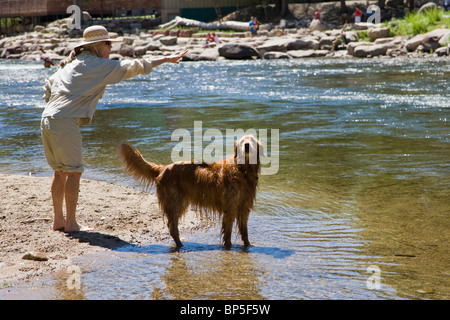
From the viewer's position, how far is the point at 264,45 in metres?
34.3

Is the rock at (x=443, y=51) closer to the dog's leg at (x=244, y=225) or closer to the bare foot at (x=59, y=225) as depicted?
the dog's leg at (x=244, y=225)

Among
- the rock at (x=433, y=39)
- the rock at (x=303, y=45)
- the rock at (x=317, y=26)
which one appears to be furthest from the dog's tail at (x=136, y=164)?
the rock at (x=317, y=26)

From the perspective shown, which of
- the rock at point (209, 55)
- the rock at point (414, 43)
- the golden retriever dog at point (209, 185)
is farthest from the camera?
the rock at point (209, 55)

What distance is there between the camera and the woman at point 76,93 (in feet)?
17.1

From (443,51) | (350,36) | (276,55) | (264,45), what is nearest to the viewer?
(443,51)

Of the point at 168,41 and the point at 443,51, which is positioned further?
the point at 168,41

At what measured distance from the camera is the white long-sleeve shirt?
5195mm

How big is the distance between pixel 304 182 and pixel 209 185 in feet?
9.10

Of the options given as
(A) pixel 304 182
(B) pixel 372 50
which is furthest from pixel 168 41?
(A) pixel 304 182

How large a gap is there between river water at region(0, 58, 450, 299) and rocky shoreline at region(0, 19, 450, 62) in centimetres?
1055

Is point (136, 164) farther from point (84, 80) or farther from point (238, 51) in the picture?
point (238, 51)

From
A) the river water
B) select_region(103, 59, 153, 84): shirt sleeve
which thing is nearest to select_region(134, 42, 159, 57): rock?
the river water

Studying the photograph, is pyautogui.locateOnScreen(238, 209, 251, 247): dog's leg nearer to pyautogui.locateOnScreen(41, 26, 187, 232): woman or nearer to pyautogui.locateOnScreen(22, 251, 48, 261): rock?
pyautogui.locateOnScreen(41, 26, 187, 232): woman
